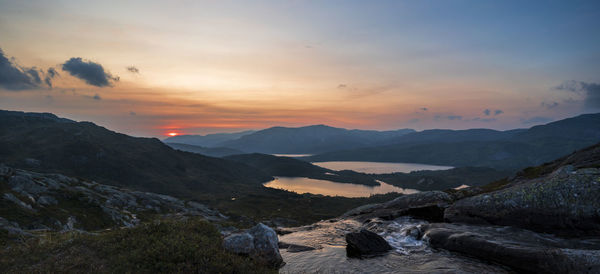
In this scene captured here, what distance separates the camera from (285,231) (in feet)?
106

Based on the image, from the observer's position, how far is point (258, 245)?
57.5 feet

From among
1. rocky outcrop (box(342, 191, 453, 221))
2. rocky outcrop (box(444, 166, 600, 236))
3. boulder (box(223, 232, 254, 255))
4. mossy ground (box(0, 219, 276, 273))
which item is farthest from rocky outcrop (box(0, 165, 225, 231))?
rocky outcrop (box(444, 166, 600, 236))

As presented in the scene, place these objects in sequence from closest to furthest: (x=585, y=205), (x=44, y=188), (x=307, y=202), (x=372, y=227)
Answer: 1. (x=585, y=205)
2. (x=372, y=227)
3. (x=44, y=188)
4. (x=307, y=202)

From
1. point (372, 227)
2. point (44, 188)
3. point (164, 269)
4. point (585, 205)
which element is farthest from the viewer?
point (44, 188)

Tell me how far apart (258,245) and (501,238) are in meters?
18.4

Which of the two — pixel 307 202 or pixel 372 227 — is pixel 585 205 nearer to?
pixel 372 227

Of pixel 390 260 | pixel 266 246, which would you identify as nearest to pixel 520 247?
pixel 390 260

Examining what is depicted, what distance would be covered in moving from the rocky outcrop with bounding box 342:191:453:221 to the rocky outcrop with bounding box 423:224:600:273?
24.4 ft

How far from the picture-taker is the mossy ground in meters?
13.1

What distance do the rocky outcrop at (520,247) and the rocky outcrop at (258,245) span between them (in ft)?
45.9

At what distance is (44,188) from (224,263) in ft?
234

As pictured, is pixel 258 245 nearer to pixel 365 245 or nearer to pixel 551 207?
pixel 365 245

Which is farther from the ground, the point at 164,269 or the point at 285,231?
the point at 164,269

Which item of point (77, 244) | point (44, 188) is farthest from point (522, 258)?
point (44, 188)
